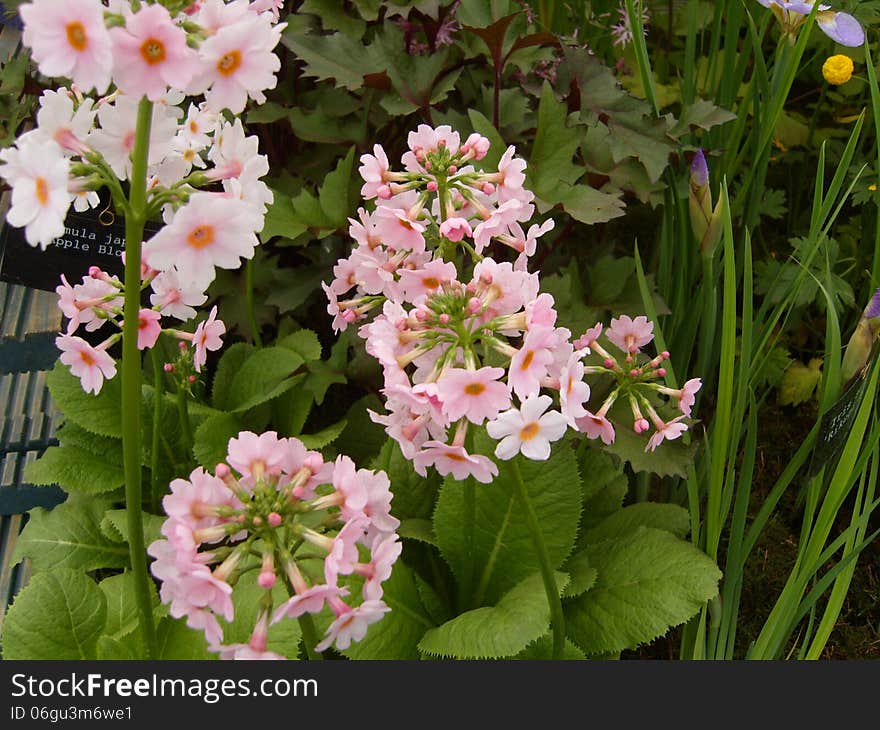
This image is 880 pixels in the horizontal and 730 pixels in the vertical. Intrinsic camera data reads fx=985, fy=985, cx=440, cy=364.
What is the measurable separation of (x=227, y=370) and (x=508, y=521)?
721 millimetres

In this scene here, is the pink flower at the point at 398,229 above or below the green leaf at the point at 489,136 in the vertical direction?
below

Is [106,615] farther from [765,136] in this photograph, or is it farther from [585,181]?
[765,136]

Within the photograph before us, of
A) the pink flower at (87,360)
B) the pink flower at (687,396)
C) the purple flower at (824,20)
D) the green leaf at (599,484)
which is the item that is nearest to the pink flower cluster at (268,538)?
the pink flower at (87,360)

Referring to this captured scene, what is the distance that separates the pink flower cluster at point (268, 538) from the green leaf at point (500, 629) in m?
0.38

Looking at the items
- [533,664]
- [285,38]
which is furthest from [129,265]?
[285,38]

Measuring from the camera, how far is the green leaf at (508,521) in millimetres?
1561

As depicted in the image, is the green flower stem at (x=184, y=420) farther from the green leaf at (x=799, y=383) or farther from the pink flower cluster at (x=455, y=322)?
the green leaf at (x=799, y=383)

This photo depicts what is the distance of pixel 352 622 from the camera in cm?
97

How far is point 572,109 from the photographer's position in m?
1.92

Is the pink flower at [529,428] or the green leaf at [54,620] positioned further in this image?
the green leaf at [54,620]

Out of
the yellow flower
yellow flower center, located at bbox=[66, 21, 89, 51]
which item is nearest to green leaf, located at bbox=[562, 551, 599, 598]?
yellow flower center, located at bbox=[66, 21, 89, 51]

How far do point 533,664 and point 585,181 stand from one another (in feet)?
3.28

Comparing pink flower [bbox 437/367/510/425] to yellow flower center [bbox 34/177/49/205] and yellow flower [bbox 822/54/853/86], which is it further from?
yellow flower [bbox 822/54/853/86]

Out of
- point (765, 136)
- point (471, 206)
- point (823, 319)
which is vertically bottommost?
point (823, 319)
